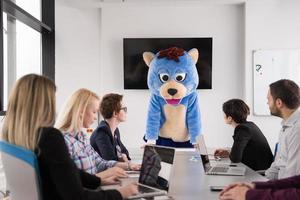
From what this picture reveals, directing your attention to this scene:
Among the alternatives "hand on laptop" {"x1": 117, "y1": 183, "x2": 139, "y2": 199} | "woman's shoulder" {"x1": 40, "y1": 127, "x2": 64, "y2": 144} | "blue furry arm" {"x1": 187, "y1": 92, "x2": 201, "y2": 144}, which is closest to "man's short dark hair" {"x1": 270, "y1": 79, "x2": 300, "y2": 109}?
"hand on laptop" {"x1": 117, "y1": 183, "x2": 139, "y2": 199}

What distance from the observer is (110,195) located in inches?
60.2

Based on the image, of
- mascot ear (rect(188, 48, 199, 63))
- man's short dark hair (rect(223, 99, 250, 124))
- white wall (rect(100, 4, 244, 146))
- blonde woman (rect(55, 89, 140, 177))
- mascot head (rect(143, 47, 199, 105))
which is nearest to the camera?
blonde woman (rect(55, 89, 140, 177))

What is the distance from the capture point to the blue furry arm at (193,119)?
14.4 feet

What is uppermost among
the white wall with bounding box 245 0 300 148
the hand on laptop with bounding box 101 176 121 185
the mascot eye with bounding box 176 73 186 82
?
the white wall with bounding box 245 0 300 148

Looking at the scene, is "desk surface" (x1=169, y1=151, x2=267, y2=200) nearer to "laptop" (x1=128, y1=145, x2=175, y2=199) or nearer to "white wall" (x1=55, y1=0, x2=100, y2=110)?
"laptop" (x1=128, y1=145, x2=175, y2=199)

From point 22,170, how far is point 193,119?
3.15 m

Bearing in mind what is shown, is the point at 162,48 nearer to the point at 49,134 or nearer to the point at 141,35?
the point at 141,35

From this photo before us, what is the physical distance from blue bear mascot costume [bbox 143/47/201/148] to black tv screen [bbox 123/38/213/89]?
228 millimetres

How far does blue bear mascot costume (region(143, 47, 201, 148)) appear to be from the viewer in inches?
166

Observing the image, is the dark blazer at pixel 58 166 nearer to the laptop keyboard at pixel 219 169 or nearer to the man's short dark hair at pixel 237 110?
the laptop keyboard at pixel 219 169

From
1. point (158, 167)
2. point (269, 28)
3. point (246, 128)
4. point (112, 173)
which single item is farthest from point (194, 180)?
point (269, 28)

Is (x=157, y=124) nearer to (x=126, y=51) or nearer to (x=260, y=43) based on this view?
(x=126, y=51)

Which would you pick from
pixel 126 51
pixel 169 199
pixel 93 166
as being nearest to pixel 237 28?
pixel 126 51

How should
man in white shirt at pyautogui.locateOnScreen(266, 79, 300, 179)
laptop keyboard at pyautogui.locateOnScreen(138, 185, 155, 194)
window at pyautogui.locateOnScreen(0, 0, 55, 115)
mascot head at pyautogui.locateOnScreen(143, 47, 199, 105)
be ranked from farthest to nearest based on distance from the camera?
mascot head at pyautogui.locateOnScreen(143, 47, 199, 105) < window at pyautogui.locateOnScreen(0, 0, 55, 115) < man in white shirt at pyautogui.locateOnScreen(266, 79, 300, 179) < laptop keyboard at pyautogui.locateOnScreen(138, 185, 155, 194)
